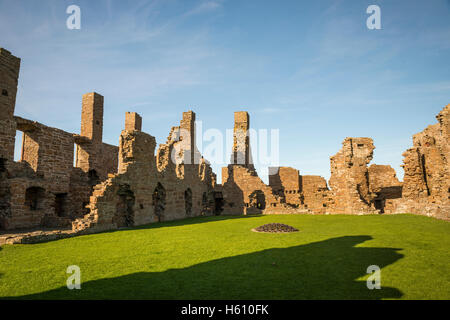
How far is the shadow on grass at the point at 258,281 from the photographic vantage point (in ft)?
13.1

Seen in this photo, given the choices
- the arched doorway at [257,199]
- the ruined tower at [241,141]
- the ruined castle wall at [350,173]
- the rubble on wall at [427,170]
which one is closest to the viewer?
the rubble on wall at [427,170]

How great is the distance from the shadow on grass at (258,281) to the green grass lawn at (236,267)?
0.01 m

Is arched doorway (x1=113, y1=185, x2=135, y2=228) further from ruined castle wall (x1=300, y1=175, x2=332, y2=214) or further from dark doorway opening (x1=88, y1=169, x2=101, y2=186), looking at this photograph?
ruined castle wall (x1=300, y1=175, x2=332, y2=214)

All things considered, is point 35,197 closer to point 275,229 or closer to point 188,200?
point 188,200

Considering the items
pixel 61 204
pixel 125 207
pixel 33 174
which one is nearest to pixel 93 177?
pixel 61 204

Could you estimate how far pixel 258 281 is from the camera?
451cm

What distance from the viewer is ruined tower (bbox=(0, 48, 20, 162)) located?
1309cm

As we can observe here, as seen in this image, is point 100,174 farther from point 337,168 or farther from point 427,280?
point 427,280

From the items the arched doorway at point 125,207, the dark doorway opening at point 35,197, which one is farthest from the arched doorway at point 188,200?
the dark doorway opening at point 35,197

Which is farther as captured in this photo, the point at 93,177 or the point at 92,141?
the point at 93,177

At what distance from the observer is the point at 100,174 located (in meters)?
20.9

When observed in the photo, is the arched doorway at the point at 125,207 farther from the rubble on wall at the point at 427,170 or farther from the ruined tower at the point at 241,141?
the rubble on wall at the point at 427,170

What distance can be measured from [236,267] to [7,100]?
48.6ft
